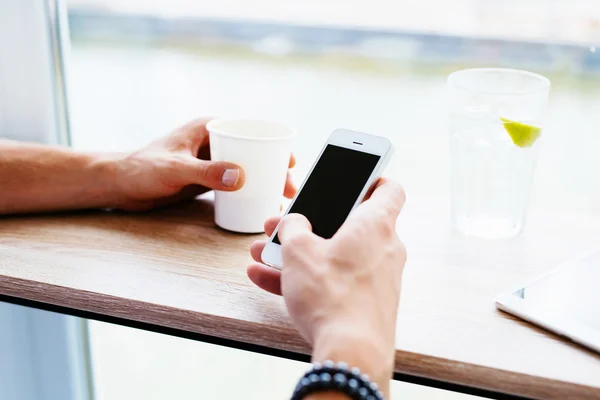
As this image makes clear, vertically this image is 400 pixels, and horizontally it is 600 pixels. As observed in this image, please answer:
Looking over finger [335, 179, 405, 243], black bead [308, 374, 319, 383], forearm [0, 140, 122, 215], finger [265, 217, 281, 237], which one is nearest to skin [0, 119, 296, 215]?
forearm [0, 140, 122, 215]

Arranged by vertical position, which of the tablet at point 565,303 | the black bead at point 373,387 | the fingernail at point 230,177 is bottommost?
the tablet at point 565,303

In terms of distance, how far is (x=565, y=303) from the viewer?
62cm

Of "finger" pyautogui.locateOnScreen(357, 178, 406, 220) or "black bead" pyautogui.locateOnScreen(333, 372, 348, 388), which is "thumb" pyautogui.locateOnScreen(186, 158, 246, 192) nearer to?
"finger" pyautogui.locateOnScreen(357, 178, 406, 220)

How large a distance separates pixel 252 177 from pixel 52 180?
0.83ft

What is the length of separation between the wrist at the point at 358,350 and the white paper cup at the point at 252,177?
296mm

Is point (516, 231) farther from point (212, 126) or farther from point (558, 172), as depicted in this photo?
point (212, 126)

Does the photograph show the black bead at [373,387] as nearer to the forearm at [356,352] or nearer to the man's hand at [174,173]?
the forearm at [356,352]

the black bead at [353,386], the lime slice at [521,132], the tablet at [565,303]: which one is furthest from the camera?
the lime slice at [521,132]

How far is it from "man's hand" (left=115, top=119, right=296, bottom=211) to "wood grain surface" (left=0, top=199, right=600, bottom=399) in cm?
2

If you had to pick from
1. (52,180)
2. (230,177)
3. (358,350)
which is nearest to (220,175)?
(230,177)

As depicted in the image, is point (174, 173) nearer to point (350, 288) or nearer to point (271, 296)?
point (271, 296)

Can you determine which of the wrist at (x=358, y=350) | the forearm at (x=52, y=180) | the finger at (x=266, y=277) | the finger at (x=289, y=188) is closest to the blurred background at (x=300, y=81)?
the finger at (x=289, y=188)

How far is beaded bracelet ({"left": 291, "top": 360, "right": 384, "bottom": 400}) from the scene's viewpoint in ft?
1.47

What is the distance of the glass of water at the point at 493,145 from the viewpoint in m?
0.75
